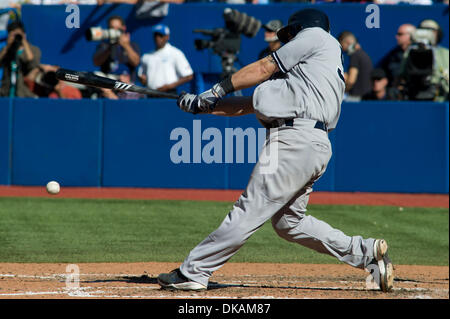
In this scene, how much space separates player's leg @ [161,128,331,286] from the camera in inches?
218

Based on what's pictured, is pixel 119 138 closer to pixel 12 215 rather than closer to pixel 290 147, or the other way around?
pixel 12 215

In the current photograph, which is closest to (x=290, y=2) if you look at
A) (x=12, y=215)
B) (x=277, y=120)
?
(x=12, y=215)

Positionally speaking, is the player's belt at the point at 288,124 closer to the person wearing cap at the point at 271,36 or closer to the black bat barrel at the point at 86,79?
the black bat barrel at the point at 86,79

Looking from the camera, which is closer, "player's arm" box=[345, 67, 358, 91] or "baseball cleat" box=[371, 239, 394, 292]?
"baseball cleat" box=[371, 239, 394, 292]

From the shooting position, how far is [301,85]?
551cm

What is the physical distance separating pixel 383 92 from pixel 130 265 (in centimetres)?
739

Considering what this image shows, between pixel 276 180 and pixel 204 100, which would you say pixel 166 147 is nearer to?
pixel 204 100

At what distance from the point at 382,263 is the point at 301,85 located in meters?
1.47

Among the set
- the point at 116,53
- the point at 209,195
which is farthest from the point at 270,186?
the point at 116,53

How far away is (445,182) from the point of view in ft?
43.0

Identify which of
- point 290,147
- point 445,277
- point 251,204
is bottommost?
point 445,277

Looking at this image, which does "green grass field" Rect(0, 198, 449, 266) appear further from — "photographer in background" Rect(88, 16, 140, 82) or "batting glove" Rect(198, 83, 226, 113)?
"photographer in background" Rect(88, 16, 140, 82)

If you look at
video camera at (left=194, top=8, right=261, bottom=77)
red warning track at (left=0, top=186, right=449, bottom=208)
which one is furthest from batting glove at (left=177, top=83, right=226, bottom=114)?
video camera at (left=194, top=8, right=261, bottom=77)

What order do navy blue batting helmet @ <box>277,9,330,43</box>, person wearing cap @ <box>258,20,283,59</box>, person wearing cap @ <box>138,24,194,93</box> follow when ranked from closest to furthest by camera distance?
navy blue batting helmet @ <box>277,9,330,43</box> → person wearing cap @ <box>258,20,283,59</box> → person wearing cap @ <box>138,24,194,93</box>
